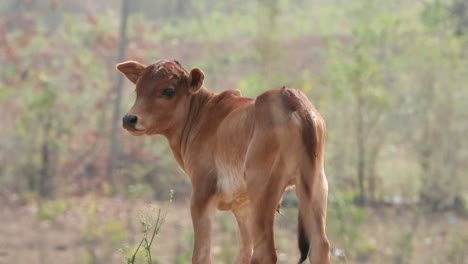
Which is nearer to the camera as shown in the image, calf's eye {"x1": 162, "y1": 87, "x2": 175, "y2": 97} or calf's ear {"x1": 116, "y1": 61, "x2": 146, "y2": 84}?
→ calf's eye {"x1": 162, "y1": 87, "x2": 175, "y2": 97}

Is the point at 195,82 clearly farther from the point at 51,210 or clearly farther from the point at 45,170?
the point at 45,170

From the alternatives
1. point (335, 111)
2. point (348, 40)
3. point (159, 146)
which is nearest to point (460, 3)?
point (348, 40)

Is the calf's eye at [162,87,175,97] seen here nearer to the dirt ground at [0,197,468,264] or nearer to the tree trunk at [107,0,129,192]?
the dirt ground at [0,197,468,264]

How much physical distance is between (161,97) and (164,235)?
284 inches

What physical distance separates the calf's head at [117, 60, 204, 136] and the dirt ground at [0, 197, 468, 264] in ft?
17.9

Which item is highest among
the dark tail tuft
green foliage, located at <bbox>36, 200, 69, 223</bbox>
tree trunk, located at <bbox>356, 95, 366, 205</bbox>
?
the dark tail tuft

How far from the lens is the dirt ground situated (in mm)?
13391

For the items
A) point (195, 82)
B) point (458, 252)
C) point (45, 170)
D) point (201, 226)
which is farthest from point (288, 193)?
point (201, 226)

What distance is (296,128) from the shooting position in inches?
244

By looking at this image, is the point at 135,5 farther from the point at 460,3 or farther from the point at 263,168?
the point at 263,168

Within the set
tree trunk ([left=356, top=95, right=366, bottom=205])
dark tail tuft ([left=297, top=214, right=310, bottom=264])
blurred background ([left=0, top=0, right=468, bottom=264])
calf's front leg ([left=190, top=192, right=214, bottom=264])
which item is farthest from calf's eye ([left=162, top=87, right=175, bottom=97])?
tree trunk ([left=356, top=95, right=366, bottom=205])

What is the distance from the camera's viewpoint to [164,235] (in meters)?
14.2

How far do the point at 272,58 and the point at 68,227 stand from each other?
4.17 meters

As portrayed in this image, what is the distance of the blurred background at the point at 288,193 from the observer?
13773 mm
